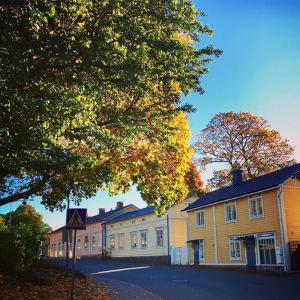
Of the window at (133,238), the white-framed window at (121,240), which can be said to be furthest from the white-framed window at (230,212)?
the white-framed window at (121,240)

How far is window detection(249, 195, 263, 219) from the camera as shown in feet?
99.1

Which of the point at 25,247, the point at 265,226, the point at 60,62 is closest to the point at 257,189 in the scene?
the point at 265,226

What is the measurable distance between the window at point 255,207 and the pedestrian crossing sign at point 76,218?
19.6m

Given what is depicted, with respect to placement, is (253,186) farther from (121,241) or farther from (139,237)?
(121,241)

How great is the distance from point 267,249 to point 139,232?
22164 mm

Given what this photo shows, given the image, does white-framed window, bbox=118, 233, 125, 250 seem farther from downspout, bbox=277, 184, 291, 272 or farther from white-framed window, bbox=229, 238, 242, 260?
downspout, bbox=277, 184, 291, 272

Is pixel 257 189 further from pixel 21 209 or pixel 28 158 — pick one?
pixel 21 209

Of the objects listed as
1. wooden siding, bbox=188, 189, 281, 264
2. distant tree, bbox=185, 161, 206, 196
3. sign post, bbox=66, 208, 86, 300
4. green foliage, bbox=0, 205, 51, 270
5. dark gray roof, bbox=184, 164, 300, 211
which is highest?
distant tree, bbox=185, 161, 206, 196

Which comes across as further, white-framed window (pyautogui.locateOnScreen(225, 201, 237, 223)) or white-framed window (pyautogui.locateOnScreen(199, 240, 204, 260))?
white-framed window (pyautogui.locateOnScreen(199, 240, 204, 260))

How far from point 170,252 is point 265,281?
21577 millimetres

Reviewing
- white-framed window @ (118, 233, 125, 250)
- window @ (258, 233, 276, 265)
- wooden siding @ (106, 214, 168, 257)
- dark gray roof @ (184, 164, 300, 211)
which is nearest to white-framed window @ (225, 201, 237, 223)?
dark gray roof @ (184, 164, 300, 211)

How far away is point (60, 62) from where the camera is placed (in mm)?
11344

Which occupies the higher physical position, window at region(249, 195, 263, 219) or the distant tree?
the distant tree

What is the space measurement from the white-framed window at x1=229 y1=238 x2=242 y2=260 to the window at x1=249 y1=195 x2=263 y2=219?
2671 millimetres
